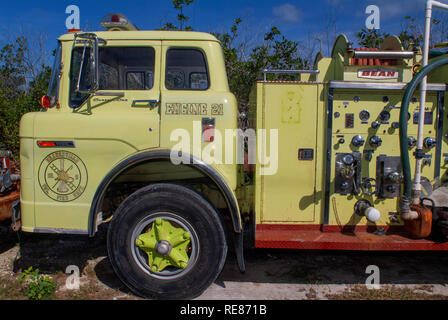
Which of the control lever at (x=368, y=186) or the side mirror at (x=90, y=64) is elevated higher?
the side mirror at (x=90, y=64)

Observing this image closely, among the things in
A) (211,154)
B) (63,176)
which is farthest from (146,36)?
(63,176)

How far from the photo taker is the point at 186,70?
11.1 feet

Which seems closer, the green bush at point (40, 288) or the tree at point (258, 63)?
the green bush at point (40, 288)

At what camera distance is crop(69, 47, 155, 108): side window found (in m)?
3.37

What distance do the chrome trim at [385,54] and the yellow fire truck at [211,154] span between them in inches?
0.4

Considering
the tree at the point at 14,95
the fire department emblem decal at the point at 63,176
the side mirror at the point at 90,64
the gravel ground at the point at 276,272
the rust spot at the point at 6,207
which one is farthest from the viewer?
the tree at the point at 14,95

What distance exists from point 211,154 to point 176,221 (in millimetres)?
695

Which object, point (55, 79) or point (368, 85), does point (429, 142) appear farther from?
point (55, 79)

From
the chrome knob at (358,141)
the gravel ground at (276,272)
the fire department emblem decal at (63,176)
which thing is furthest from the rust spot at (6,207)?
the chrome knob at (358,141)

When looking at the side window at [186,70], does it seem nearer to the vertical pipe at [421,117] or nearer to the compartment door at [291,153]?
the compartment door at [291,153]

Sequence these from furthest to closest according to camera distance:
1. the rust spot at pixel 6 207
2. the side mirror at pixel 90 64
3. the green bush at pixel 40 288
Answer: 1. the rust spot at pixel 6 207
2. the green bush at pixel 40 288
3. the side mirror at pixel 90 64

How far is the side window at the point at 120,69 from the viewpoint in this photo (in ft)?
11.1

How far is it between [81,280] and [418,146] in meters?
3.61

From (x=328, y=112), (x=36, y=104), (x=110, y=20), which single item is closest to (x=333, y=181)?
(x=328, y=112)
